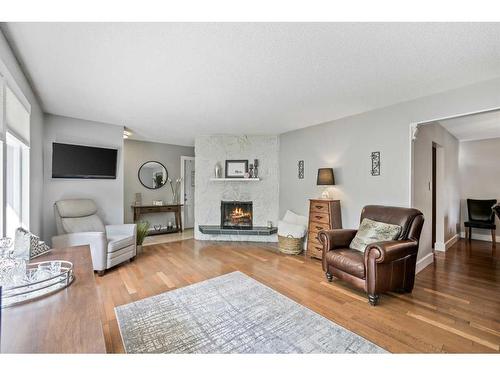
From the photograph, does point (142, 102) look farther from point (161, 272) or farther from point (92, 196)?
point (161, 272)

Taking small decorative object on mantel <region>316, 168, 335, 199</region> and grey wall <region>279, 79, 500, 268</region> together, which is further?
small decorative object on mantel <region>316, 168, 335, 199</region>

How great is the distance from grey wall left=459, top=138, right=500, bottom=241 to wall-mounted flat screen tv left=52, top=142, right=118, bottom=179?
726cm

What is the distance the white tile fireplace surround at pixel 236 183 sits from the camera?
486cm

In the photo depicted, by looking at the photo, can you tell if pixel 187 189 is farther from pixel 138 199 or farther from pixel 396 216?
pixel 396 216

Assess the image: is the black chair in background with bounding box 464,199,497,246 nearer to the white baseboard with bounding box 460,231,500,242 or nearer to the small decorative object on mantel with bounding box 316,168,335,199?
the white baseboard with bounding box 460,231,500,242

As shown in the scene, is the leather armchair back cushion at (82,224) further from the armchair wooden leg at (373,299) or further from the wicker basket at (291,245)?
the armchair wooden leg at (373,299)

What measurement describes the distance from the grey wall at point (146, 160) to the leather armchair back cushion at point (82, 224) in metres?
1.79

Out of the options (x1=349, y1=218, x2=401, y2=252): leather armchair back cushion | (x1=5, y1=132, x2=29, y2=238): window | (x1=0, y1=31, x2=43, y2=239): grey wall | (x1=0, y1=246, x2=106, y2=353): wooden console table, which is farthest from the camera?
(x1=349, y1=218, x2=401, y2=252): leather armchair back cushion

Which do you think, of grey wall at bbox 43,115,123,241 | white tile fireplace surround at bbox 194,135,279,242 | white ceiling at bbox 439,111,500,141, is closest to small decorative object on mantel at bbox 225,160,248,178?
white tile fireplace surround at bbox 194,135,279,242

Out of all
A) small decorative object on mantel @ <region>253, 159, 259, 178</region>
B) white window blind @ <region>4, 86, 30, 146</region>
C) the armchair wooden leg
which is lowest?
the armchair wooden leg

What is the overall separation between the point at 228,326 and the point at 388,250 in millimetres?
1666

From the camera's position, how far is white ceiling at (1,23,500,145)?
1581 millimetres

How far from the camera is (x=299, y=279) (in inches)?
113
